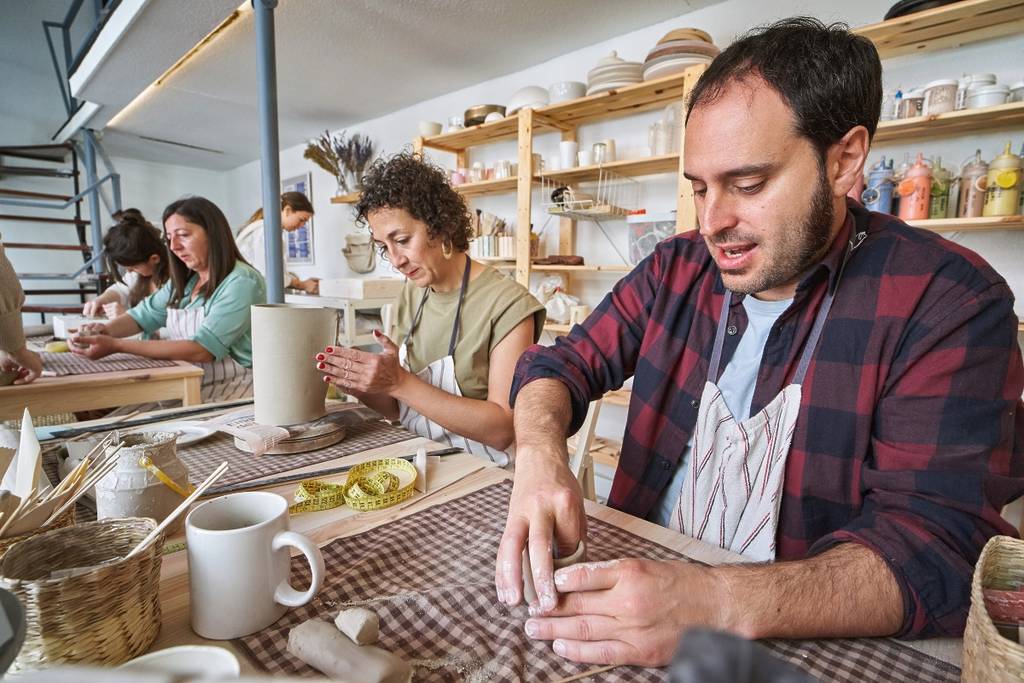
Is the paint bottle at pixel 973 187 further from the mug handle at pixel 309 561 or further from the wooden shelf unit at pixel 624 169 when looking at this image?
the mug handle at pixel 309 561

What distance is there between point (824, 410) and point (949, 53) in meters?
2.01

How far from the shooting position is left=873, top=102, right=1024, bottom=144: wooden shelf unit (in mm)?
1711

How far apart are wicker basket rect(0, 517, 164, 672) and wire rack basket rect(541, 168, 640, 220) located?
248cm

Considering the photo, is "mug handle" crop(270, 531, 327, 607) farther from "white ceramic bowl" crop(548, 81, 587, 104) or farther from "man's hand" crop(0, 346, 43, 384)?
"white ceramic bowl" crop(548, 81, 587, 104)

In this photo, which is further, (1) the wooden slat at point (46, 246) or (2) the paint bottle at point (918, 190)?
(1) the wooden slat at point (46, 246)

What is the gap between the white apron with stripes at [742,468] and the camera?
2.95 feet

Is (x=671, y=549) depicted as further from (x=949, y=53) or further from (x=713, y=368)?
(x=949, y=53)

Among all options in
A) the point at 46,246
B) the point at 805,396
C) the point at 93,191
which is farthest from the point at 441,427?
the point at 46,246

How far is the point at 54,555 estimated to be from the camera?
0.51 meters

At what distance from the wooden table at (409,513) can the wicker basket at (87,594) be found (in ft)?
0.17

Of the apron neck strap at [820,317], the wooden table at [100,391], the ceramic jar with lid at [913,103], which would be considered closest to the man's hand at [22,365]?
the wooden table at [100,391]

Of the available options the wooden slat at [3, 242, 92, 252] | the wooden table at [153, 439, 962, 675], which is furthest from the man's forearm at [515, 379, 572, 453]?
the wooden slat at [3, 242, 92, 252]

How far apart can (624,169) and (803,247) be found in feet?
6.60

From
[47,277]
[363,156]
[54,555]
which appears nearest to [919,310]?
[54,555]
